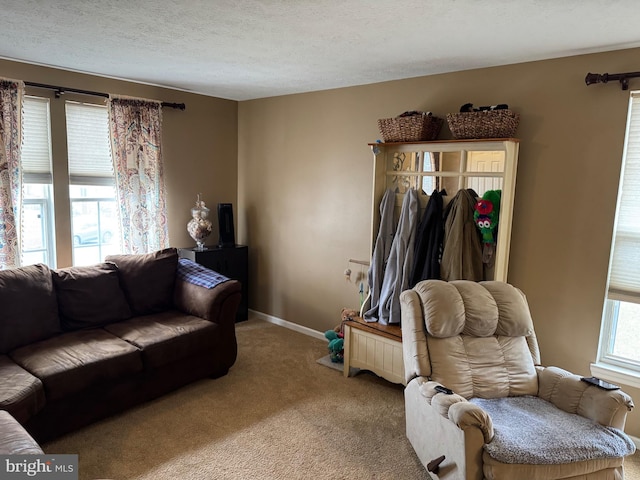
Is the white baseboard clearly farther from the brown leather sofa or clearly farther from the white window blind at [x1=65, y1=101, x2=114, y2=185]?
the white window blind at [x1=65, y1=101, x2=114, y2=185]

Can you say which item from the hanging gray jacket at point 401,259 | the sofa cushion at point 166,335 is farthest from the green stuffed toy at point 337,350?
the sofa cushion at point 166,335

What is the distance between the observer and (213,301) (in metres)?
3.32

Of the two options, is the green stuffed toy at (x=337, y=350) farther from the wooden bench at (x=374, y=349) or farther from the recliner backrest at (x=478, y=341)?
the recliner backrest at (x=478, y=341)

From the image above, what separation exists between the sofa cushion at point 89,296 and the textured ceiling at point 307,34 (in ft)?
5.17

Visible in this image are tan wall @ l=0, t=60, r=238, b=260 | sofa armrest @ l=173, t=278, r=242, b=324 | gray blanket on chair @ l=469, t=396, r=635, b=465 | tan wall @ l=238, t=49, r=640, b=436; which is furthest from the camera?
tan wall @ l=0, t=60, r=238, b=260

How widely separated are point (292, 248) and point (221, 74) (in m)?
1.81

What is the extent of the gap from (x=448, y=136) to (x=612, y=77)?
1084 millimetres

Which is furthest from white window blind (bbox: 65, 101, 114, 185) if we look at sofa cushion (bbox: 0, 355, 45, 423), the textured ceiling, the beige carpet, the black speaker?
the beige carpet

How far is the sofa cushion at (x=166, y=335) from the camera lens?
2.92 metres

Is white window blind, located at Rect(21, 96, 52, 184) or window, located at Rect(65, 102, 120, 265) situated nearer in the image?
white window blind, located at Rect(21, 96, 52, 184)

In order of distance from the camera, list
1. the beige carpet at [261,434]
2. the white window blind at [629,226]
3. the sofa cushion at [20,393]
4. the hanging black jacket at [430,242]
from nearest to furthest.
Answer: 1. the sofa cushion at [20,393]
2. the beige carpet at [261,434]
3. the white window blind at [629,226]
4. the hanging black jacket at [430,242]

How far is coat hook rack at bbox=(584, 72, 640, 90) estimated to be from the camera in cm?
249

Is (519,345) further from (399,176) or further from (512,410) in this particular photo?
(399,176)

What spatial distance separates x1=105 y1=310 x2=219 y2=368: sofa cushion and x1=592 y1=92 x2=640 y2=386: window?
2.67 meters
